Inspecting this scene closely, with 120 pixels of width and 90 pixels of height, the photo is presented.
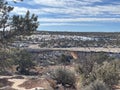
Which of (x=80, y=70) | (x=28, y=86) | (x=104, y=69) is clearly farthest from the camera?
(x=80, y=70)

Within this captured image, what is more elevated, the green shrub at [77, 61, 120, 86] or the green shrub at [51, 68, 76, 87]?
the green shrub at [77, 61, 120, 86]

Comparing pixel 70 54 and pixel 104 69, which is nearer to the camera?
pixel 104 69

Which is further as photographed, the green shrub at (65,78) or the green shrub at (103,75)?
the green shrub at (65,78)

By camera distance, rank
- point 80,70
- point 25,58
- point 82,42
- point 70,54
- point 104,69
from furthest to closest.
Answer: point 82,42
point 70,54
point 25,58
point 80,70
point 104,69

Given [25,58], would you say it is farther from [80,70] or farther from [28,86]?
[28,86]

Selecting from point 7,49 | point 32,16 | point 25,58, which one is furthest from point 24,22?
point 25,58

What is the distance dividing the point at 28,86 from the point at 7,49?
8344mm

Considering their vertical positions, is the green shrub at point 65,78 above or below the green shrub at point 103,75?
below

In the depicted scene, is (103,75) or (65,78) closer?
(103,75)

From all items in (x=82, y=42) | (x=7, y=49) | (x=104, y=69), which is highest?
(x=7, y=49)

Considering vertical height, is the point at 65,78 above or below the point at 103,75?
below

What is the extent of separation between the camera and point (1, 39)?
26.8 meters

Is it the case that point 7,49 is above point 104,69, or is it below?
above

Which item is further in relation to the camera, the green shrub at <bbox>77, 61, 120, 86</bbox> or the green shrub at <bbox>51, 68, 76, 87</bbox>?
the green shrub at <bbox>51, 68, 76, 87</bbox>
